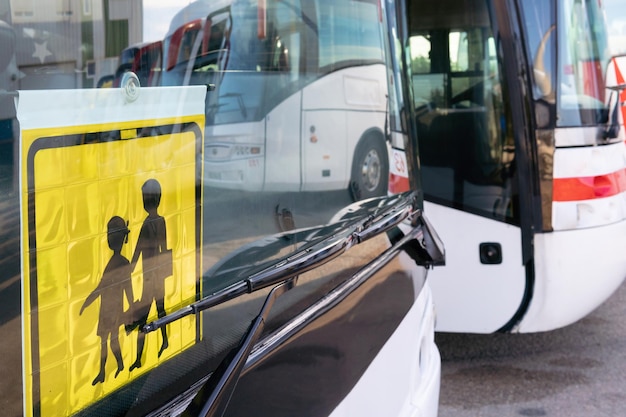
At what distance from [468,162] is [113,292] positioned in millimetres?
3594

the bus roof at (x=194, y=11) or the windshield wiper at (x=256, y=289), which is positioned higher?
the bus roof at (x=194, y=11)

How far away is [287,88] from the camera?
6.46ft

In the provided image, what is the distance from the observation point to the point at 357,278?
2117mm

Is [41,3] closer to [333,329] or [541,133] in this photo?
[333,329]

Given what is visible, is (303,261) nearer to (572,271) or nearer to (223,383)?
(223,383)

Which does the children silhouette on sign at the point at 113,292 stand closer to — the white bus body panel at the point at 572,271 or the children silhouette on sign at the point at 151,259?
the children silhouette on sign at the point at 151,259

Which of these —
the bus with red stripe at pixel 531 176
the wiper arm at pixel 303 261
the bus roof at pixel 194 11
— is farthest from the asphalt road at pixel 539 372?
the bus roof at pixel 194 11

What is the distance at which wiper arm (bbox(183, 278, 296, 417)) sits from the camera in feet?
4.52

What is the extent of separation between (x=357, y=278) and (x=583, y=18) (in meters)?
2.98

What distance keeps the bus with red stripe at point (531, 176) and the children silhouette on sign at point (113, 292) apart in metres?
3.26

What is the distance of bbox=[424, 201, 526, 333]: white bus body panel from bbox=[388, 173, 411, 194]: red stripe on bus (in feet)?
5.72

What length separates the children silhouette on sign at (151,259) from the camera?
4.60ft

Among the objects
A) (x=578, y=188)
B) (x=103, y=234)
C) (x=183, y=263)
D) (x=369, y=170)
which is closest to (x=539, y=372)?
(x=578, y=188)

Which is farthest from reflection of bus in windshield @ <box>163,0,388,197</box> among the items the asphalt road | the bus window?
the asphalt road
